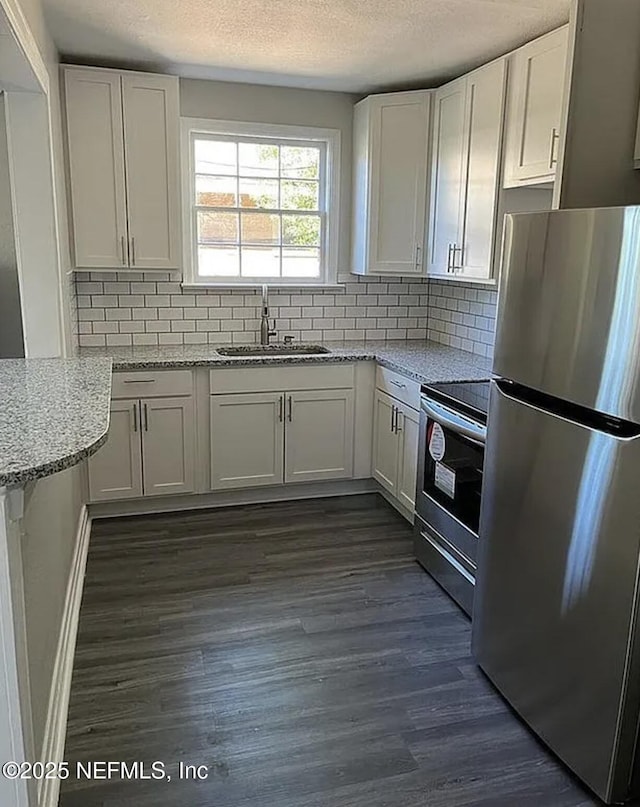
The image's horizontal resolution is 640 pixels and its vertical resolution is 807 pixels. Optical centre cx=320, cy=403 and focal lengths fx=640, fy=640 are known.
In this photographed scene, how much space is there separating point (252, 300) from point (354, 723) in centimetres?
273

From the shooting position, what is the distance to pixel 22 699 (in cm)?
133

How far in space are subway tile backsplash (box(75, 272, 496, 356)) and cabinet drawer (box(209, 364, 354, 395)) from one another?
554 millimetres

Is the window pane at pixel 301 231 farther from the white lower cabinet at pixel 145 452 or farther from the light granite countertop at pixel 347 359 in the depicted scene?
the white lower cabinet at pixel 145 452

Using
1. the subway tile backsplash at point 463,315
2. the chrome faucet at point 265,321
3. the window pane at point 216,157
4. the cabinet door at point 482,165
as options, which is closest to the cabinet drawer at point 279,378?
the chrome faucet at point 265,321

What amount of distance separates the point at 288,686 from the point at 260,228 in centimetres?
283

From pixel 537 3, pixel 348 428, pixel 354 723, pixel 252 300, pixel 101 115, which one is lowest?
pixel 354 723

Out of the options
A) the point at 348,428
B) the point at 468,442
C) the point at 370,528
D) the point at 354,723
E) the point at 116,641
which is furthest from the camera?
the point at 348,428

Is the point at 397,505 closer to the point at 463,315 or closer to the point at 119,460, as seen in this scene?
the point at 463,315

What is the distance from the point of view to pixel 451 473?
2832mm

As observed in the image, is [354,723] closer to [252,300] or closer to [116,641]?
[116,641]

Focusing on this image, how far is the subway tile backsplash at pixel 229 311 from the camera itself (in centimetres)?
384

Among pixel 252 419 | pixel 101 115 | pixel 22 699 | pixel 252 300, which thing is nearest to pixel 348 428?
pixel 252 419

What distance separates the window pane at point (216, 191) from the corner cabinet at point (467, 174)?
124 cm

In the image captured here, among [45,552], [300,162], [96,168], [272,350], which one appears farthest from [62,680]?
[300,162]
